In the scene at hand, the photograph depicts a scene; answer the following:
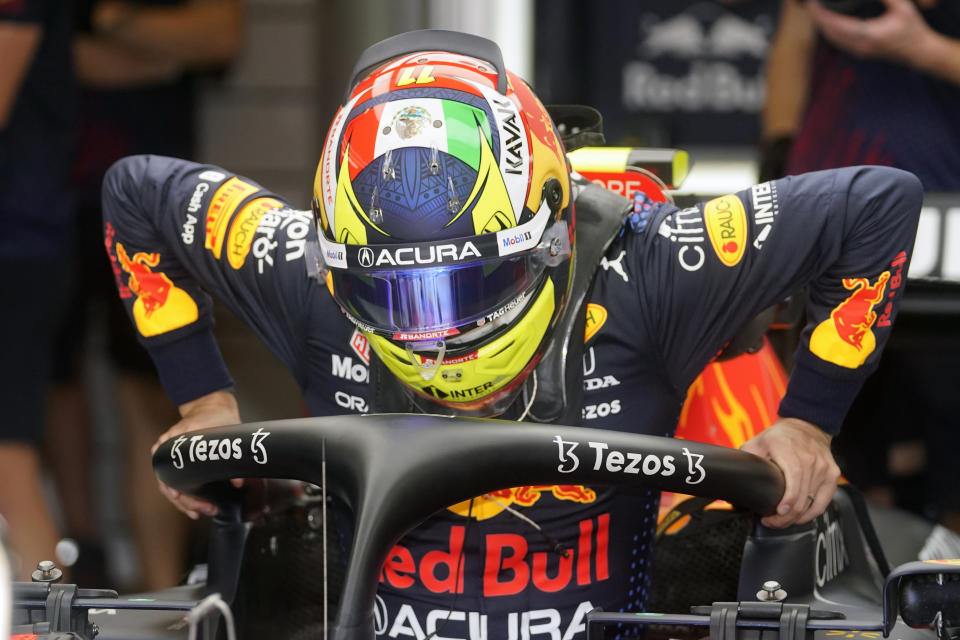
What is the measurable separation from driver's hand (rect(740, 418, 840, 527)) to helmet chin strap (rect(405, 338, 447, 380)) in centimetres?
35

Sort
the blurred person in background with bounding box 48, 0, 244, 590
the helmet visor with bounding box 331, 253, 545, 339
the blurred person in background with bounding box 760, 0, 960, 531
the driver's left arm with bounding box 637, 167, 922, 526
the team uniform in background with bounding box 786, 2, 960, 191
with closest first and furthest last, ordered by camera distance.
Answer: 1. the helmet visor with bounding box 331, 253, 545, 339
2. the driver's left arm with bounding box 637, 167, 922, 526
3. the blurred person in background with bounding box 760, 0, 960, 531
4. the team uniform in background with bounding box 786, 2, 960, 191
5. the blurred person in background with bounding box 48, 0, 244, 590

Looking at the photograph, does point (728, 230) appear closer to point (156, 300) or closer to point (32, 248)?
point (156, 300)

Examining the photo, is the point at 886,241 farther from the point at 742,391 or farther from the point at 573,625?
the point at 573,625

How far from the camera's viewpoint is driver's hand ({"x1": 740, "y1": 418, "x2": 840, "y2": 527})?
1547mm

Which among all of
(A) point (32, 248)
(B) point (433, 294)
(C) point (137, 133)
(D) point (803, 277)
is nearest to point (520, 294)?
(B) point (433, 294)

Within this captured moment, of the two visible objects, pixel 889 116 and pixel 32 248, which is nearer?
pixel 889 116

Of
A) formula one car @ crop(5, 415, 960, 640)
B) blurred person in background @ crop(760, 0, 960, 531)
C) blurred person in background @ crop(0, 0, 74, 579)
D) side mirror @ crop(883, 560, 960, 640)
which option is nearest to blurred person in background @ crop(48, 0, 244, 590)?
blurred person in background @ crop(0, 0, 74, 579)

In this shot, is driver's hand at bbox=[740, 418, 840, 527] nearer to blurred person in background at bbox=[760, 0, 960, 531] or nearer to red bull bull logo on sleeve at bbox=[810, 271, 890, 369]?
red bull bull logo on sleeve at bbox=[810, 271, 890, 369]

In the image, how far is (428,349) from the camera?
1539 millimetres

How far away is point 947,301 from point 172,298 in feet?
3.92

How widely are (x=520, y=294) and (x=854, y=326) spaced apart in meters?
0.41

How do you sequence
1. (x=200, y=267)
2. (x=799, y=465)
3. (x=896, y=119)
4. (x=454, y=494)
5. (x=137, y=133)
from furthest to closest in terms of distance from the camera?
(x=137, y=133) → (x=896, y=119) → (x=200, y=267) → (x=799, y=465) → (x=454, y=494)

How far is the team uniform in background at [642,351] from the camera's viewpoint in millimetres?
1653

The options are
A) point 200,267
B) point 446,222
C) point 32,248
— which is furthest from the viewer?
point 32,248
